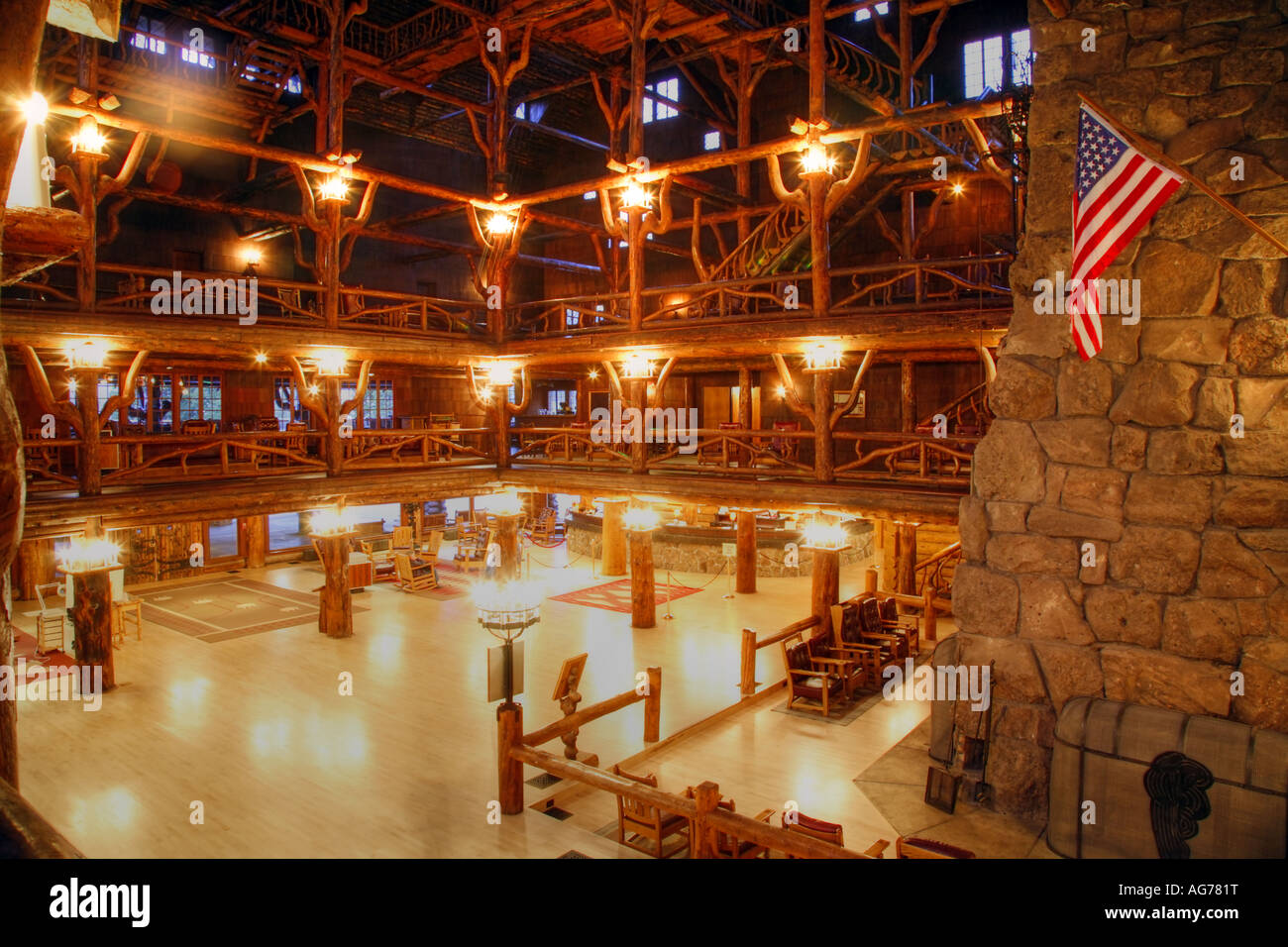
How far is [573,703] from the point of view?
440 inches

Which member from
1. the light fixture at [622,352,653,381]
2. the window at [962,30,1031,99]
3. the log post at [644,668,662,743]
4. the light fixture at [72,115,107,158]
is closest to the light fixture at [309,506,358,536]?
the light fixture at [622,352,653,381]

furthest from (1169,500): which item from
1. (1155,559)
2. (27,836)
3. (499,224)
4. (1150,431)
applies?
(499,224)

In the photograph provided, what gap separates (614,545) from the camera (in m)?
23.4

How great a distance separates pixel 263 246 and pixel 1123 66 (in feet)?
72.1

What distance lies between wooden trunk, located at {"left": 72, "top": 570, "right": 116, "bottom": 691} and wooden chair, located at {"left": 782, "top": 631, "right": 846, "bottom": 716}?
11654 millimetres

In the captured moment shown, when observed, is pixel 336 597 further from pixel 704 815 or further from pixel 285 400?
pixel 704 815

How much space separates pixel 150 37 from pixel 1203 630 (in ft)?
75.1

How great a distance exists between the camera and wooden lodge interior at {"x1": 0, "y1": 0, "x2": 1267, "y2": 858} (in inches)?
360

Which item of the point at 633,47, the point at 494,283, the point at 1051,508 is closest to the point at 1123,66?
the point at 1051,508

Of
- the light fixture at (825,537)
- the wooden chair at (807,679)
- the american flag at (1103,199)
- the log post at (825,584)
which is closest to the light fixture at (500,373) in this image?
the light fixture at (825,537)

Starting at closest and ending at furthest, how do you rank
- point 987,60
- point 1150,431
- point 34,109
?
point 34,109 → point 1150,431 → point 987,60

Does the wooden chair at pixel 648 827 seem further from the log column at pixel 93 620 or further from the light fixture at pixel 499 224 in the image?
the light fixture at pixel 499 224

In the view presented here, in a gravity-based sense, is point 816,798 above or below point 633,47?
below

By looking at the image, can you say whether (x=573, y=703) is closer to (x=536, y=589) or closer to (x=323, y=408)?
(x=536, y=589)
